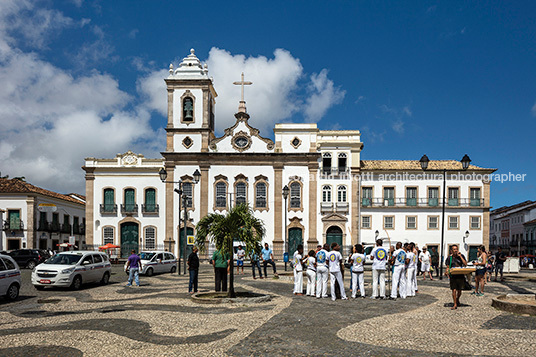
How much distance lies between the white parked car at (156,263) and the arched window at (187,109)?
57.6ft

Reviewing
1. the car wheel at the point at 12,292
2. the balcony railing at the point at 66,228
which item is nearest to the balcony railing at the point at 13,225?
the balcony railing at the point at 66,228

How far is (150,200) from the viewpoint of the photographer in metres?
43.2

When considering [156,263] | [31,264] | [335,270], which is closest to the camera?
[335,270]

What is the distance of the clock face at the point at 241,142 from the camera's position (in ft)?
143

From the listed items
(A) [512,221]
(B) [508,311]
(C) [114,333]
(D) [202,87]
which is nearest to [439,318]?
(B) [508,311]

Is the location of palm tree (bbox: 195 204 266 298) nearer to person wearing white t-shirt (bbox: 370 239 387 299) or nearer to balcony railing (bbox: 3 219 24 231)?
person wearing white t-shirt (bbox: 370 239 387 299)

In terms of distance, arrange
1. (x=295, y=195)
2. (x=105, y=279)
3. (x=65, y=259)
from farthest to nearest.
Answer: (x=295, y=195) < (x=105, y=279) < (x=65, y=259)

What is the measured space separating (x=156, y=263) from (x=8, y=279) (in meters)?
11.8

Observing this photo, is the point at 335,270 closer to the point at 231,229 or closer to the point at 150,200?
the point at 231,229

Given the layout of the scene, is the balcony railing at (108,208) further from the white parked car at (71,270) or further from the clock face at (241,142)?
the white parked car at (71,270)

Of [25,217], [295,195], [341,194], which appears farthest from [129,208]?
[341,194]

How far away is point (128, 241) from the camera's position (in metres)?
42.8

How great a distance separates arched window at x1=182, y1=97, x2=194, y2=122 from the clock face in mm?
4364

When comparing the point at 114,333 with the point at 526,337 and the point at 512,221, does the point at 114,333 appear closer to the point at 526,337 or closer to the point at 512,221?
the point at 526,337
